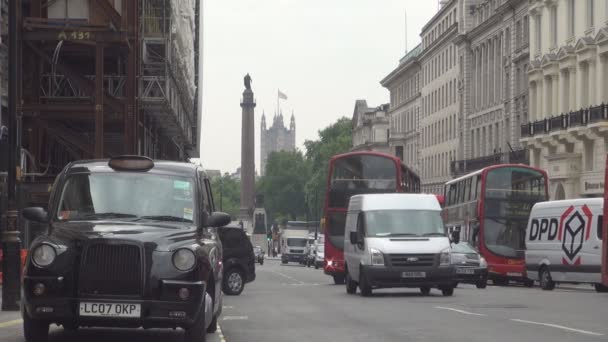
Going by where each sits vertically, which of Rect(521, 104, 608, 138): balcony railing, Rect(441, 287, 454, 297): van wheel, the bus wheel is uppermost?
Rect(521, 104, 608, 138): balcony railing

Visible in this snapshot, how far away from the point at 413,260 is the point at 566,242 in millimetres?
9791

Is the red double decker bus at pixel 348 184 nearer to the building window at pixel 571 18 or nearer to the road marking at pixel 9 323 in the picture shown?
the building window at pixel 571 18

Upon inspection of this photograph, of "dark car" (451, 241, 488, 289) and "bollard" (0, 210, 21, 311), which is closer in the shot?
"bollard" (0, 210, 21, 311)

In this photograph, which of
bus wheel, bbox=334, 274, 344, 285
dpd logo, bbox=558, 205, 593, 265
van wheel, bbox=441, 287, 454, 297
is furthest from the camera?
bus wheel, bbox=334, 274, 344, 285

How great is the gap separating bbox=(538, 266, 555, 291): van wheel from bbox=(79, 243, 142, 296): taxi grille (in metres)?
27.5

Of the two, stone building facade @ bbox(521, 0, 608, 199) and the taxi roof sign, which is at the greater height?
stone building facade @ bbox(521, 0, 608, 199)

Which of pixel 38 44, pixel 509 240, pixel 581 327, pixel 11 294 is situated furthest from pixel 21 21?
pixel 581 327

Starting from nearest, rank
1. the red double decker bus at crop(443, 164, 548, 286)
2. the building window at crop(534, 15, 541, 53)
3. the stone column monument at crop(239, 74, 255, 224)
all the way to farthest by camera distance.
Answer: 1. the red double decker bus at crop(443, 164, 548, 286)
2. the building window at crop(534, 15, 541, 53)
3. the stone column monument at crop(239, 74, 255, 224)

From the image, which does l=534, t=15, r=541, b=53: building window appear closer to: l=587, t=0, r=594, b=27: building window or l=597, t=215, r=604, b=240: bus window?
l=587, t=0, r=594, b=27: building window

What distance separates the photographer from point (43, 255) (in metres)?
13.3

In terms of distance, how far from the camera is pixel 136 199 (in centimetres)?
1455

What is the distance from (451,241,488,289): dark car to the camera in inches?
1613

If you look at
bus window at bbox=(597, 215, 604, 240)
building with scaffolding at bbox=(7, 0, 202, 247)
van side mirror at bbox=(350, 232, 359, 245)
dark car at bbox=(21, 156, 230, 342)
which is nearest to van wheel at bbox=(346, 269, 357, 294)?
van side mirror at bbox=(350, 232, 359, 245)

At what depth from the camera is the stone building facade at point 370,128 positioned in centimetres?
15125
